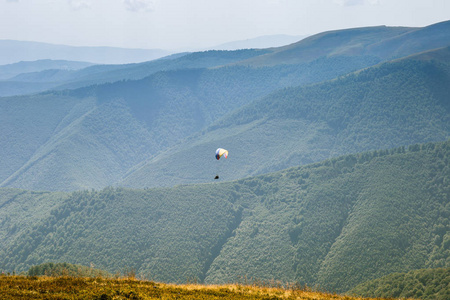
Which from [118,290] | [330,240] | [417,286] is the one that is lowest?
[330,240]

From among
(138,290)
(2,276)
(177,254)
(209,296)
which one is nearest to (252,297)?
(209,296)

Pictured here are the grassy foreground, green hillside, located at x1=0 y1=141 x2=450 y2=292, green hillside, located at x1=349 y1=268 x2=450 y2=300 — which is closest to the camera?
the grassy foreground

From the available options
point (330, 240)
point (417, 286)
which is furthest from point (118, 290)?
point (330, 240)

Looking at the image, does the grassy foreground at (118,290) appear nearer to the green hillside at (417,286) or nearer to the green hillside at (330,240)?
the green hillside at (417,286)

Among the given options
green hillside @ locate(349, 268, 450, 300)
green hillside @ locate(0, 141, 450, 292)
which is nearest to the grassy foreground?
green hillside @ locate(349, 268, 450, 300)

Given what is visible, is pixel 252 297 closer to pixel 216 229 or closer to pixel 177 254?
pixel 177 254

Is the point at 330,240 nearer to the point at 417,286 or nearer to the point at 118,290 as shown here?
the point at 417,286

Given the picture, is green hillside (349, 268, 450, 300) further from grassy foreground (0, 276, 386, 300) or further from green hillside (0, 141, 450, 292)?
grassy foreground (0, 276, 386, 300)

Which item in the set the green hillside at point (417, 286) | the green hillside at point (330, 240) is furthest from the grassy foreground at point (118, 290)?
the green hillside at point (330, 240)
